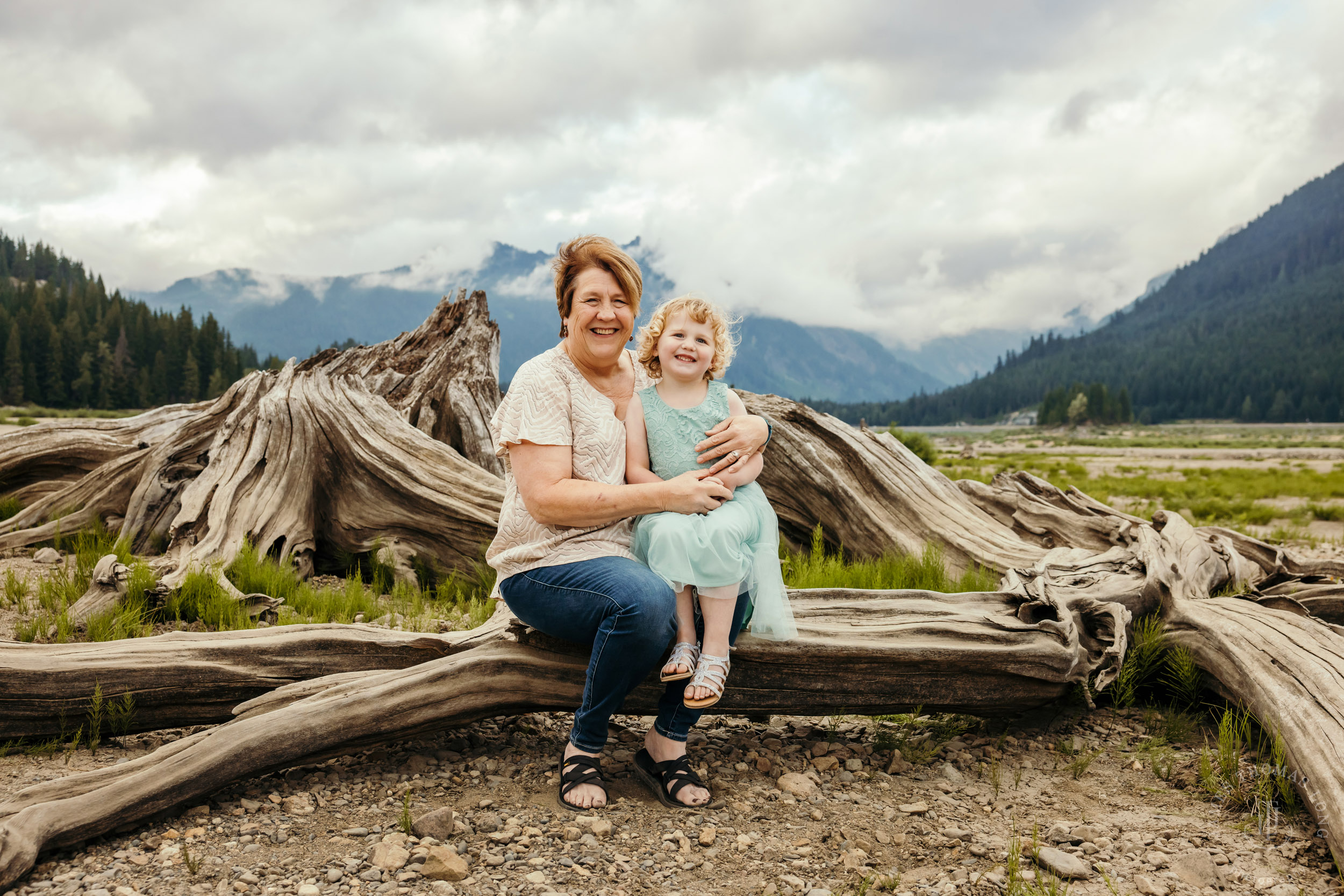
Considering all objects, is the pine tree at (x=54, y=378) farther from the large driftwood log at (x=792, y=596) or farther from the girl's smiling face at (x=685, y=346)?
the girl's smiling face at (x=685, y=346)

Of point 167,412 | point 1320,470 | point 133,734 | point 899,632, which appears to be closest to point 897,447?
point 899,632

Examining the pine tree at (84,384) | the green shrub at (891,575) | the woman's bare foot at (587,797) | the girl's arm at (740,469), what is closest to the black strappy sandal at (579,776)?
the woman's bare foot at (587,797)

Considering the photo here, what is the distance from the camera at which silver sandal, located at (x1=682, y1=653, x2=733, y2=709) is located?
355 cm

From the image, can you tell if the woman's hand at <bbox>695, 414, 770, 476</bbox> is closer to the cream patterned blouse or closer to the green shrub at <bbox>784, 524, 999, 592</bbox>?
the cream patterned blouse

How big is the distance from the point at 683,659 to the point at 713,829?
730 mm

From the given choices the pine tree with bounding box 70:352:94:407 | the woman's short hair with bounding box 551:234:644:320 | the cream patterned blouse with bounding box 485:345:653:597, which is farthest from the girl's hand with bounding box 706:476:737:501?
the pine tree with bounding box 70:352:94:407

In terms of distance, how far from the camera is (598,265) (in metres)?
4.03

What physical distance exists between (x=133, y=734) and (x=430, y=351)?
23.9ft

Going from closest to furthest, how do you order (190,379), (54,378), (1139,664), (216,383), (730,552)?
(730,552) → (1139,664) → (54,378) → (216,383) → (190,379)

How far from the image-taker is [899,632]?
440cm

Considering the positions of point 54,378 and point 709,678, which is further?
point 54,378

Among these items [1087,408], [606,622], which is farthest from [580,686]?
[1087,408]

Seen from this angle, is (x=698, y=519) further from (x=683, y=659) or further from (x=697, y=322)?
(x=697, y=322)

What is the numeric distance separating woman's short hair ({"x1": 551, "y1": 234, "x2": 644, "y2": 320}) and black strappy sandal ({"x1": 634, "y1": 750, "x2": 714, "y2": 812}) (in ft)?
7.39
